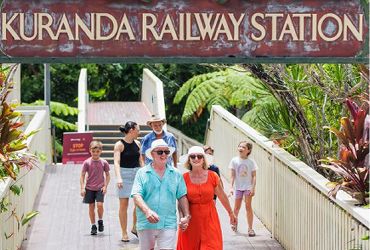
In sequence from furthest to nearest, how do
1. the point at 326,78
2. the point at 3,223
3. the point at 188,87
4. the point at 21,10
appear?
the point at 188,87
the point at 326,78
the point at 3,223
the point at 21,10

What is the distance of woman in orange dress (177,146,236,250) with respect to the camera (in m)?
13.3

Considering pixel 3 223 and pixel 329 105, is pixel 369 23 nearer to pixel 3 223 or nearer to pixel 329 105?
pixel 3 223

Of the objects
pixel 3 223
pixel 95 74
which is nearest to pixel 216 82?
pixel 95 74

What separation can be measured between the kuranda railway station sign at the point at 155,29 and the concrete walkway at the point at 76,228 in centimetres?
544

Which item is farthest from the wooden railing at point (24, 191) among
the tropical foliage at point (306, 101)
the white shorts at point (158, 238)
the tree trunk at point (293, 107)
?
the tropical foliage at point (306, 101)

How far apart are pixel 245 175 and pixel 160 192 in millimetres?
4778

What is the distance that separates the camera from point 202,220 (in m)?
13.4

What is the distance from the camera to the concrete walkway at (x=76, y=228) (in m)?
16.8

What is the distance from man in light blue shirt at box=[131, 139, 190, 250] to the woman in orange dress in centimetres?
28

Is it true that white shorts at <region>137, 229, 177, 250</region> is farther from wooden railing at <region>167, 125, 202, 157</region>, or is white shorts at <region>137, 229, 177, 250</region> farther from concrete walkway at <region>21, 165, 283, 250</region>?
wooden railing at <region>167, 125, 202, 157</region>

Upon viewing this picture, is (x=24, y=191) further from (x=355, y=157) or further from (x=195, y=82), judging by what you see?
(x=195, y=82)

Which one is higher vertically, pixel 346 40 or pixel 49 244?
pixel 346 40

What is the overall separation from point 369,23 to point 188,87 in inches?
831

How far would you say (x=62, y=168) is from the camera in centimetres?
2484
